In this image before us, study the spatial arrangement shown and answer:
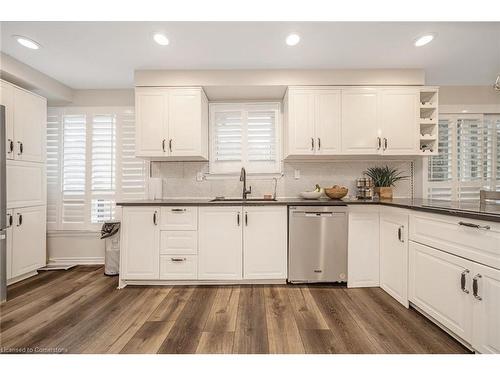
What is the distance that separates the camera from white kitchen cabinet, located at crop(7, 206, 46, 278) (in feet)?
9.12

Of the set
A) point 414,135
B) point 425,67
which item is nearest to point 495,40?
point 425,67

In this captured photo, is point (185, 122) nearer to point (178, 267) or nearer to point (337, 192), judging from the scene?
point (178, 267)

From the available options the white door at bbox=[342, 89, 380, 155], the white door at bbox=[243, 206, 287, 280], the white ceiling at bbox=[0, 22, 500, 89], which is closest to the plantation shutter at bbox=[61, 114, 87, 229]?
the white ceiling at bbox=[0, 22, 500, 89]

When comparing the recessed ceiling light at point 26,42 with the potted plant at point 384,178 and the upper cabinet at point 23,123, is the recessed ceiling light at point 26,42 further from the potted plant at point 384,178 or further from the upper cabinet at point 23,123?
the potted plant at point 384,178

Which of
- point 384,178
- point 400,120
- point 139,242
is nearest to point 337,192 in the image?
point 384,178

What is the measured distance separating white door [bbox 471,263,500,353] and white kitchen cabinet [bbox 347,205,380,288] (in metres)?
1.12

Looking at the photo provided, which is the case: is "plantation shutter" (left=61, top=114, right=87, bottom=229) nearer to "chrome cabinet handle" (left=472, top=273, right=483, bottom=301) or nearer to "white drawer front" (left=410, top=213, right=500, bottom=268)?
"white drawer front" (left=410, top=213, right=500, bottom=268)

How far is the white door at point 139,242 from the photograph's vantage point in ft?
8.77

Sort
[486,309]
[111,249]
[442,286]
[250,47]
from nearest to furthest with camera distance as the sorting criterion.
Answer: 1. [486,309]
2. [442,286]
3. [250,47]
4. [111,249]

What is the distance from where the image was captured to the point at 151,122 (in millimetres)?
2922

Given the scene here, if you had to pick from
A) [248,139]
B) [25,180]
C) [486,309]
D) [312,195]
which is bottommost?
[486,309]

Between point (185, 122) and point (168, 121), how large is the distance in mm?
203

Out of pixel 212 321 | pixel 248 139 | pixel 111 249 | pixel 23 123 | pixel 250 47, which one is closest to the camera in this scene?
pixel 212 321
